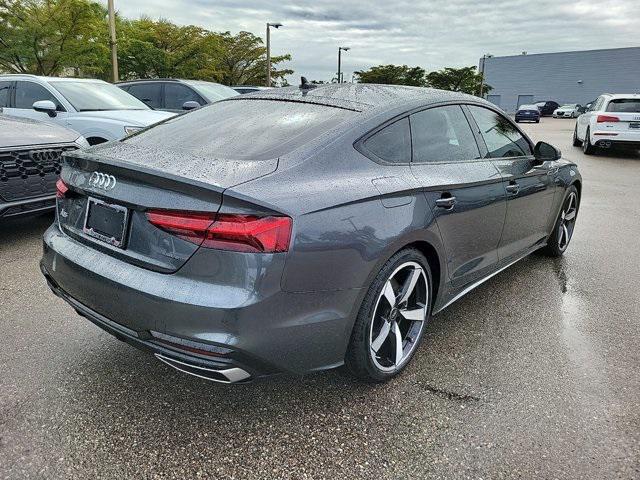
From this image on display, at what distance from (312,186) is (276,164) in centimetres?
19

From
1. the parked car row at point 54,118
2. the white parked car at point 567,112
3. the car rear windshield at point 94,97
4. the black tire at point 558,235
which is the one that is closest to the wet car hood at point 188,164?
the parked car row at point 54,118

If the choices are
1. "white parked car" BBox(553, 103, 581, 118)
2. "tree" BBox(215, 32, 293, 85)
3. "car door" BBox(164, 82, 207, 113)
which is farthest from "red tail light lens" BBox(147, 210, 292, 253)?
"white parked car" BBox(553, 103, 581, 118)

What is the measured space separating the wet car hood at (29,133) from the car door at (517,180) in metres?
3.85

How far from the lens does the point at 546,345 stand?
10.2ft

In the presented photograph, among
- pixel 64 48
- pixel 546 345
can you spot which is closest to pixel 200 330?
pixel 546 345

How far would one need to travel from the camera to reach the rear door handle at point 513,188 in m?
3.39

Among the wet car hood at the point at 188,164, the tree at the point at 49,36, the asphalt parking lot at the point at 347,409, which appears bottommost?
the asphalt parking lot at the point at 347,409

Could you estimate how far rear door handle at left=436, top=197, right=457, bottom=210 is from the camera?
268cm

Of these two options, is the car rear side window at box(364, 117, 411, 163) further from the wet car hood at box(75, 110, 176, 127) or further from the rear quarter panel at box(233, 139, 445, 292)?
the wet car hood at box(75, 110, 176, 127)

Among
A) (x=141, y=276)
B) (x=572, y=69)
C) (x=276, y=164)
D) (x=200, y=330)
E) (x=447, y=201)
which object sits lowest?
(x=200, y=330)

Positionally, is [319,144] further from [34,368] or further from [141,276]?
[34,368]

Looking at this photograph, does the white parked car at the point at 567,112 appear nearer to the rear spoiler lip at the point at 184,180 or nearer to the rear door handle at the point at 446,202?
the rear door handle at the point at 446,202

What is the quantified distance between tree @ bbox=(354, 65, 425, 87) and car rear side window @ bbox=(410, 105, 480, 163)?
54.8 m

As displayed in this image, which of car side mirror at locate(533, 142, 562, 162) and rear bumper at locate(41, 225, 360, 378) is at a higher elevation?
car side mirror at locate(533, 142, 562, 162)
